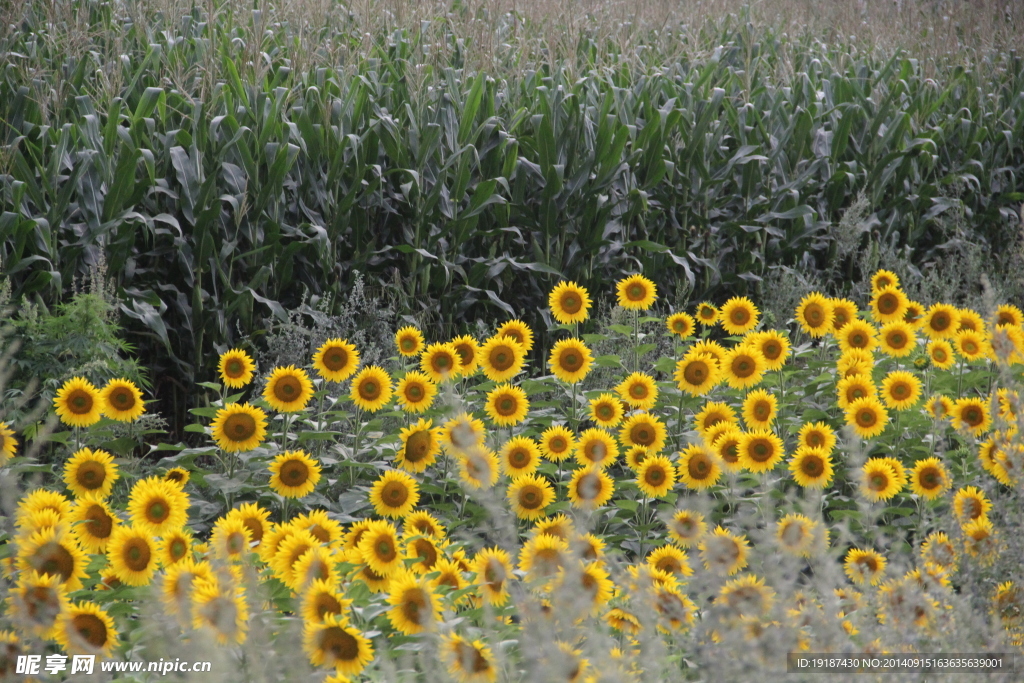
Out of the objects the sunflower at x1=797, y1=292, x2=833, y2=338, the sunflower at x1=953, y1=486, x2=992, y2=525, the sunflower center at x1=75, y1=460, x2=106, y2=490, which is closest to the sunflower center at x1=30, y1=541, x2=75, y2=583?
the sunflower center at x1=75, y1=460, x2=106, y2=490

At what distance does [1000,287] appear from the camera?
610 centimetres

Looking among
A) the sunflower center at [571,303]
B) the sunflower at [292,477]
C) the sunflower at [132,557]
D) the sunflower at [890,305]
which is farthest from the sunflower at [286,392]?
the sunflower at [890,305]

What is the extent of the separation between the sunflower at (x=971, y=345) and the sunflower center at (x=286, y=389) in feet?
8.01

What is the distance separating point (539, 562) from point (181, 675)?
766 mm

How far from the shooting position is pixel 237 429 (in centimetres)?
296

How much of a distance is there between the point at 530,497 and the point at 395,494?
42 centimetres

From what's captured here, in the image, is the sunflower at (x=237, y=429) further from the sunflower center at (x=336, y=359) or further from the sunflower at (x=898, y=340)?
the sunflower at (x=898, y=340)

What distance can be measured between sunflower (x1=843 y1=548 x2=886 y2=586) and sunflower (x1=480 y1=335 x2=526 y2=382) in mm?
1440

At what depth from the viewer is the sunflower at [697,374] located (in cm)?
341

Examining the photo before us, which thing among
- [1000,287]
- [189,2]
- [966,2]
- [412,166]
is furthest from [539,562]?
[966,2]

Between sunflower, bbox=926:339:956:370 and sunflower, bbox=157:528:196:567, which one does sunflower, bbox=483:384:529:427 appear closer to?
sunflower, bbox=157:528:196:567

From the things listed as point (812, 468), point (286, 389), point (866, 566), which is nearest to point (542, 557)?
point (866, 566)

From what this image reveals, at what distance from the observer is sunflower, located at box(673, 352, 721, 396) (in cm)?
341

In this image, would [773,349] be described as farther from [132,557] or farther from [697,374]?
[132,557]
